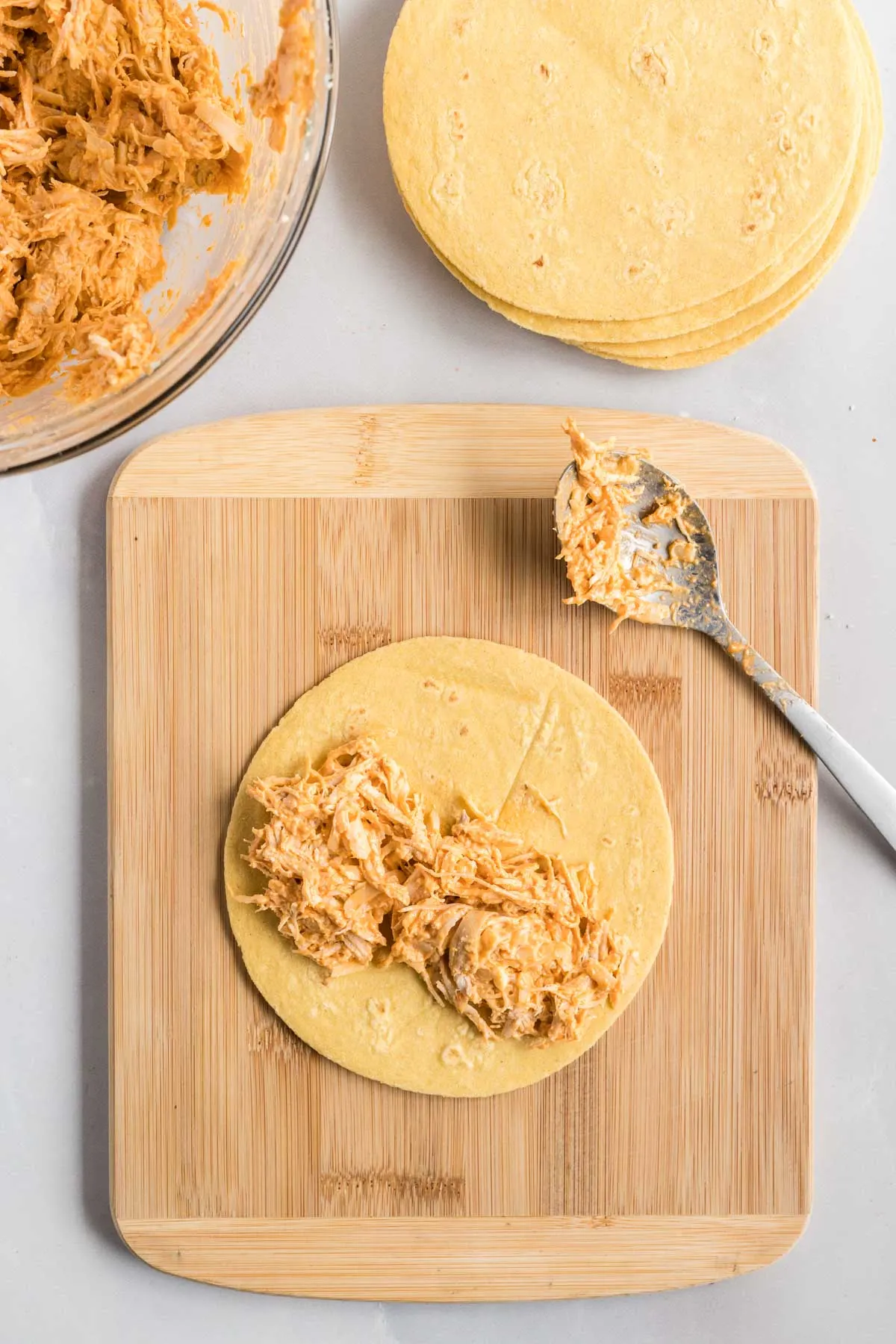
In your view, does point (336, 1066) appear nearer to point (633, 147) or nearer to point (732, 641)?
point (732, 641)

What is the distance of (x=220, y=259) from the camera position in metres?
→ 1.86

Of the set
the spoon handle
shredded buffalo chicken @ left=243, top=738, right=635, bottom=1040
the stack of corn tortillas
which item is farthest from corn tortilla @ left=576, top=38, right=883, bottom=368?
shredded buffalo chicken @ left=243, top=738, right=635, bottom=1040

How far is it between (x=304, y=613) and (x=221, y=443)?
35 centimetres

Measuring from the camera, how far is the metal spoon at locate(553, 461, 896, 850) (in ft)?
6.73

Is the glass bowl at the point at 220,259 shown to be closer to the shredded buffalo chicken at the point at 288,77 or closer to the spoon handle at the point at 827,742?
the shredded buffalo chicken at the point at 288,77

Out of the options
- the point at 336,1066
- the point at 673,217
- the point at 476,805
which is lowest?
the point at 336,1066

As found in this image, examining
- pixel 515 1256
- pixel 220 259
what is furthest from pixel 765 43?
pixel 515 1256

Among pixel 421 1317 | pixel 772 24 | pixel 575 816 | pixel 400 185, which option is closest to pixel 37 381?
pixel 400 185

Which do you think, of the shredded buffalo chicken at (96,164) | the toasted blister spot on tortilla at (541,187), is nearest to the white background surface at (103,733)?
the toasted blister spot on tortilla at (541,187)

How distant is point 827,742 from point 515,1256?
1.13m

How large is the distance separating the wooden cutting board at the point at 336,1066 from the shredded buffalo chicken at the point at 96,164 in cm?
31

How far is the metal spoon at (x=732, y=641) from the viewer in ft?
6.73

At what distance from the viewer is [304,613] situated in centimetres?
212

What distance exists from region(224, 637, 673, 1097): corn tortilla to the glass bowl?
633 mm
